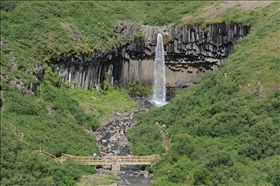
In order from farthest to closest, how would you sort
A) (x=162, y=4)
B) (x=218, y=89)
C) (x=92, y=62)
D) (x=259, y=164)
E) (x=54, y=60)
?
(x=162, y=4)
(x=92, y=62)
(x=54, y=60)
(x=218, y=89)
(x=259, y=164)

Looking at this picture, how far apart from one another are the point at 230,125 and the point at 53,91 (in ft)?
69.3

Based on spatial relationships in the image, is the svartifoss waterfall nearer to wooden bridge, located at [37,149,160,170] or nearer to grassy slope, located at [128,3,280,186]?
grassy slope, located at [128,3,280,186]

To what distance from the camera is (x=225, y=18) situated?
68.5 m

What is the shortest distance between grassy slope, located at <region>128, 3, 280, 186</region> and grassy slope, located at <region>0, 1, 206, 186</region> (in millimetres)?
6987

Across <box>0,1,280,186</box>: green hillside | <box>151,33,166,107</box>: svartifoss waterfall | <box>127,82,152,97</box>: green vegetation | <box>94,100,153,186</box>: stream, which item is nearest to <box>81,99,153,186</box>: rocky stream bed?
<box>94,100,153,186</box>: stream

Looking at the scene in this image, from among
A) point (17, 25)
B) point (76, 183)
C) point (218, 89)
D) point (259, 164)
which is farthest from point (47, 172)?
point (17, 25)

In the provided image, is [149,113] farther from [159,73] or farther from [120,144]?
[159,73]

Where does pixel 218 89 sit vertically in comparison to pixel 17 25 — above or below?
below

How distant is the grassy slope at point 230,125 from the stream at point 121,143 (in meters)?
1.28

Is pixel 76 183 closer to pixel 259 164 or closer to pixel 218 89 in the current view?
pixel 259 164

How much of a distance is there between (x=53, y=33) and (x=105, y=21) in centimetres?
1271

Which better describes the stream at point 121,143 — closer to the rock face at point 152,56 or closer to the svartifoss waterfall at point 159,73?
the svartifoss waterfall at point 159,73

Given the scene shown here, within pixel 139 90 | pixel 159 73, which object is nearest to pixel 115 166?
pixel 139 90

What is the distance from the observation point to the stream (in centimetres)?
4184
